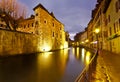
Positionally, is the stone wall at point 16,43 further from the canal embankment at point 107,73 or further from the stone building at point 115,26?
the stone building at point 115,26

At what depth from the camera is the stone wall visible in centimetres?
2162

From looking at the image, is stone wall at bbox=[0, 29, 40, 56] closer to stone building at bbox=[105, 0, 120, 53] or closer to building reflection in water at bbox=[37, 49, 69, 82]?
building reflection in water at bbox=[37, 49, 69, 82]

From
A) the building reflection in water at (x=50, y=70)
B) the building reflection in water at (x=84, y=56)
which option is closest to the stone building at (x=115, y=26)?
the building reflection in water at (x=84, y=56)

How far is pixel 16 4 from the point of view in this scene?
33.1 meters

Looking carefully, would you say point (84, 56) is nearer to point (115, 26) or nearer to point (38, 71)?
point (115, 26)

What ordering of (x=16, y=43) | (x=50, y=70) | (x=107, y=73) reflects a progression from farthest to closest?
(x=16, y=43) < (x=50, y=70) < (x=107, y=73)

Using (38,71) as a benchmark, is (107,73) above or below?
above

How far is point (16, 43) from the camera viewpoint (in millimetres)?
24609

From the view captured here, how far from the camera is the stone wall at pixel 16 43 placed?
21625 millimetres

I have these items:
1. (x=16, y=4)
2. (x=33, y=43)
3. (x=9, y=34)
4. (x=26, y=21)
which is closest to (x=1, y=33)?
(x=9, y=34)

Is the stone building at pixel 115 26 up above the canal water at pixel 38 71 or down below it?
above

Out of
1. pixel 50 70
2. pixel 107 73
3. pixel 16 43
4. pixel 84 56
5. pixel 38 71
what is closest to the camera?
pixel 107 73

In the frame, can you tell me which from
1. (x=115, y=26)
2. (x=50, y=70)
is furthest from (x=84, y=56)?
(x=50, y=70)

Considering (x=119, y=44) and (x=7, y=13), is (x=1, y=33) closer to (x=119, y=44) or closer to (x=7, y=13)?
(x=7, y=13)
